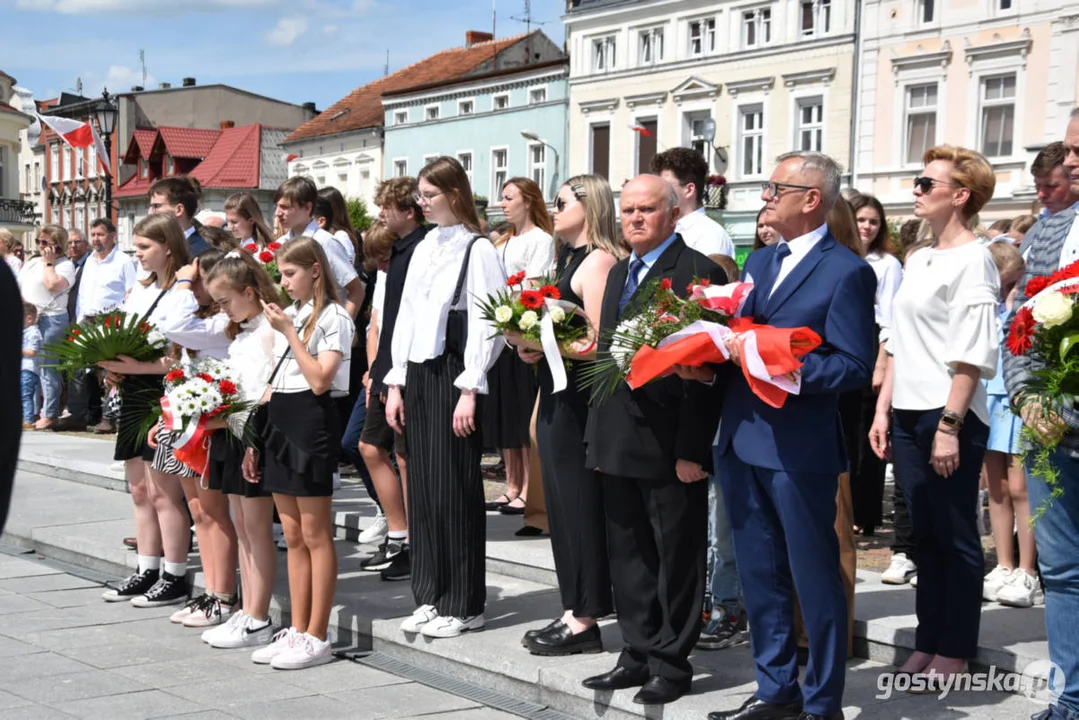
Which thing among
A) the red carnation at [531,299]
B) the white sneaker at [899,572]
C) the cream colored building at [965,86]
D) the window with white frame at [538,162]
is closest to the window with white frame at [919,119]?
the cream colored building at [965,86]

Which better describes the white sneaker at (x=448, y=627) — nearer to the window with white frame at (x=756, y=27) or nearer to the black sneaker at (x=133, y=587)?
the black sneaker at (x=133, y=587)

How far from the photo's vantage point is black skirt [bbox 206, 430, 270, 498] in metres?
6.53

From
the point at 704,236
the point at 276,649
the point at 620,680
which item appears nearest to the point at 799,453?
the point at 620,680

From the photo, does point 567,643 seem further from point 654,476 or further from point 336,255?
point 336,255

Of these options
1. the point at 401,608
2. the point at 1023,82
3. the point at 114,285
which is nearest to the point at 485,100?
the point at 1023,82

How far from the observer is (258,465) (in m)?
6.46

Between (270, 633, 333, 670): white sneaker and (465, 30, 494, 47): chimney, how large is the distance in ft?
155

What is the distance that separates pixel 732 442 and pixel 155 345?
3784 millimetres

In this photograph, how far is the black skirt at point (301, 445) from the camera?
6230 mm

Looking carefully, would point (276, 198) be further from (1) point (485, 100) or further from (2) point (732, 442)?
(1) point (485, 100)

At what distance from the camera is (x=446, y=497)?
6430mm

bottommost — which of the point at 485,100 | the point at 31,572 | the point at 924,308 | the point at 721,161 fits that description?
the point at 31,572

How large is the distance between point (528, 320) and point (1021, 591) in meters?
2.90

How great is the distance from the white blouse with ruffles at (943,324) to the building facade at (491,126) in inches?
1355
